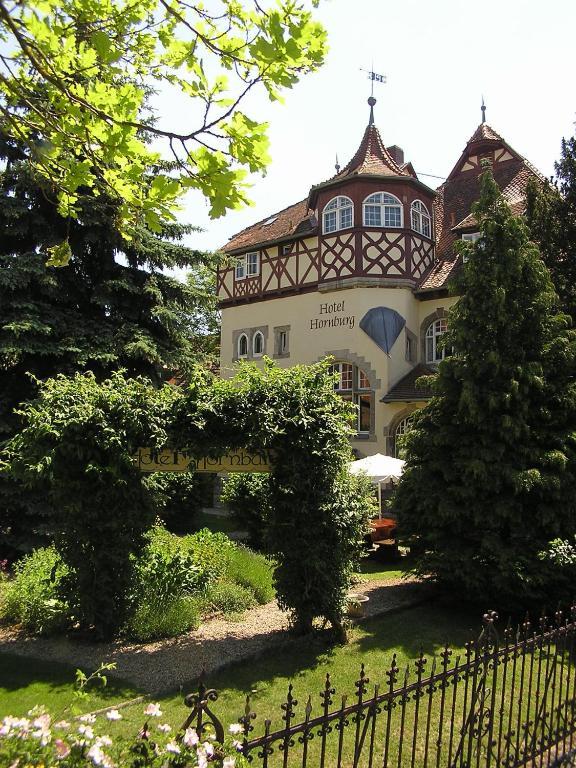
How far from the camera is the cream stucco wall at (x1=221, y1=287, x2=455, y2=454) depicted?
67.4 ft

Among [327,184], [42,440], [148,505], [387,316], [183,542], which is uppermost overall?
Answer: [327,184]

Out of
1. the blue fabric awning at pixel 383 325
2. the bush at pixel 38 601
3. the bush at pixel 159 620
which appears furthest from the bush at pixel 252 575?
the blue fabric awning at pixel 383 325

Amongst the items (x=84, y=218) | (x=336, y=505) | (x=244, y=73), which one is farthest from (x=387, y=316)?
(x=244, y=73)

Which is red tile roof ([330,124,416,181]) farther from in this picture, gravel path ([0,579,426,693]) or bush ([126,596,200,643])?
bush ([126,596,200,643])

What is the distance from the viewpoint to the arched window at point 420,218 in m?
21.2

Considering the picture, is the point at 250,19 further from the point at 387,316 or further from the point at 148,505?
the point at 387,316

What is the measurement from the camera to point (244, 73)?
150 inches

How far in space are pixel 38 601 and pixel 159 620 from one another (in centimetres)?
178

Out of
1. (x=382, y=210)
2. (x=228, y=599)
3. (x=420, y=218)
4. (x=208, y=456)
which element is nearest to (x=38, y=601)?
(x=228, y=599)

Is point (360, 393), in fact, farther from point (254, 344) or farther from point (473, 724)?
point (473, 724)

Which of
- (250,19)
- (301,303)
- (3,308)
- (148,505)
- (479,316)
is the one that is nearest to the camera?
(250,19)

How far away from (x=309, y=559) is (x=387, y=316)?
45.2 feet

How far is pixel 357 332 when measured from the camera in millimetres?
21172

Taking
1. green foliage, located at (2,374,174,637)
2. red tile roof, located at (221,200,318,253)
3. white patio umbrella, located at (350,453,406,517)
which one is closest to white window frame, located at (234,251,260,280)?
red tile roof, located at (221,200,318,253)
